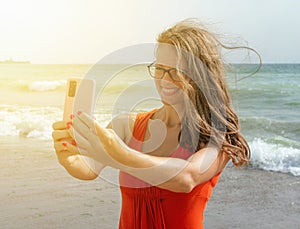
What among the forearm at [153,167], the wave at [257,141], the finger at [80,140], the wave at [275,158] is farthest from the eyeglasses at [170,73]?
the wave at [275,158]

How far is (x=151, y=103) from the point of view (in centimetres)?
261

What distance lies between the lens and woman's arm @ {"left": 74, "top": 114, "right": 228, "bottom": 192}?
1.28m

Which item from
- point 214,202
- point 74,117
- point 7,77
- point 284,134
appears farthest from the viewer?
point 7,77

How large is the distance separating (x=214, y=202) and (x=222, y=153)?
3731 millimetres

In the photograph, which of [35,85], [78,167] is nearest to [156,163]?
[78,167]

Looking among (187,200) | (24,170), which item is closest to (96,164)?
(187,200)

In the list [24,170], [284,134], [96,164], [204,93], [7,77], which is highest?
[204,93]

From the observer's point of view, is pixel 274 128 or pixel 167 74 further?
pixel 274 128

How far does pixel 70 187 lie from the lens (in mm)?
5660

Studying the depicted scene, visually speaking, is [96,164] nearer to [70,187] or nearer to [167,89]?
[167,89]

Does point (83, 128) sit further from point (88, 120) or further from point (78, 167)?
point (78, 167)

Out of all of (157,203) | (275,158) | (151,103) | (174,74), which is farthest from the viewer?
(275,158)

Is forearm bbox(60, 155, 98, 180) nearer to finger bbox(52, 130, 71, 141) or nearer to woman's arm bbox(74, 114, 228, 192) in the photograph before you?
finger bbox(52, 130, 71, 141)

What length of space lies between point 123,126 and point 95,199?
3568mm
